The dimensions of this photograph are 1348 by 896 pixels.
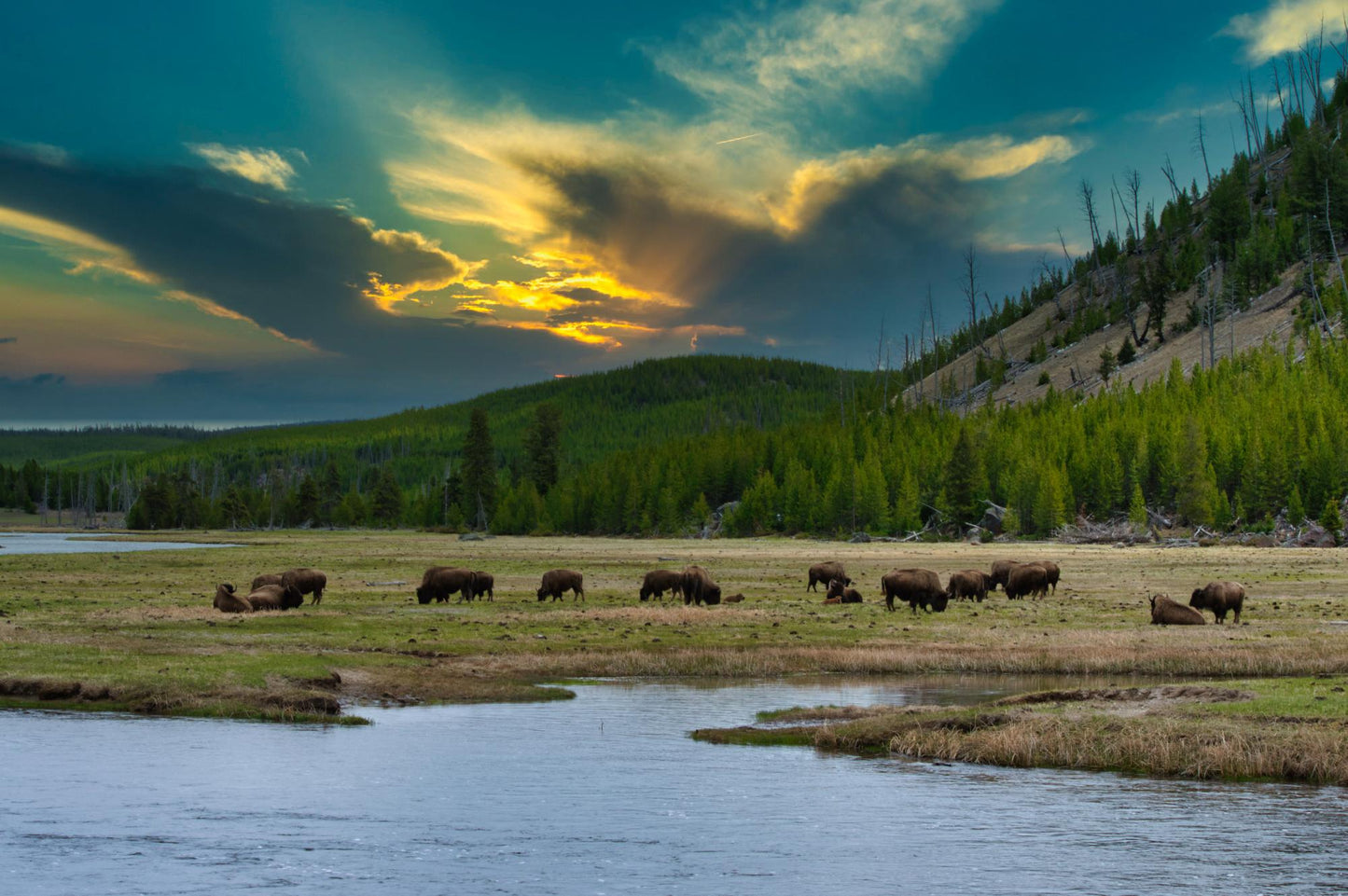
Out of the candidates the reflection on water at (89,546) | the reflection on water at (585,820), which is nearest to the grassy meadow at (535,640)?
the reflection on water at (585,820)

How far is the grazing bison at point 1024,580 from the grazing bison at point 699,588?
51.7ft

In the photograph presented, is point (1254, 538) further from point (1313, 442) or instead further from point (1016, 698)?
point (1016, 698)

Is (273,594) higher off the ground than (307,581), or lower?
lower

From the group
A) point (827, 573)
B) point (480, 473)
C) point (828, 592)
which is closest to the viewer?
point (828, 592)

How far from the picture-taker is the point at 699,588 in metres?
49.1

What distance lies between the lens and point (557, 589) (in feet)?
166

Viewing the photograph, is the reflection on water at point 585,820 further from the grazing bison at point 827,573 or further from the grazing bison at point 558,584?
the grazing bison at point 827,573

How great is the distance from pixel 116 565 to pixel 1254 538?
102m

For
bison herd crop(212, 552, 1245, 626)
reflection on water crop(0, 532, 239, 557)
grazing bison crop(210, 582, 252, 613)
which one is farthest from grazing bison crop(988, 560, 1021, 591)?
reflection on water crop(0, 532, 239, 557)

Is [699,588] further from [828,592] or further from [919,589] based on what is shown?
[919,589]

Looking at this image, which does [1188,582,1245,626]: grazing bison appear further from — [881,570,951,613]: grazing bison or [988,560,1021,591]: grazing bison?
[988,560,1021,591]: grazing bison

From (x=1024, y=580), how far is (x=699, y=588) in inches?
681

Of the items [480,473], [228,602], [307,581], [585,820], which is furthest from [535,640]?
[480,473]

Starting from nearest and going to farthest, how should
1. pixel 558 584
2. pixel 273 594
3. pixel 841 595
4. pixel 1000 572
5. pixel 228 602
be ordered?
pixel 228 602 < pixel 273 594 < pixel 558 584 < pixel 841 595 < pixel 1000 572
